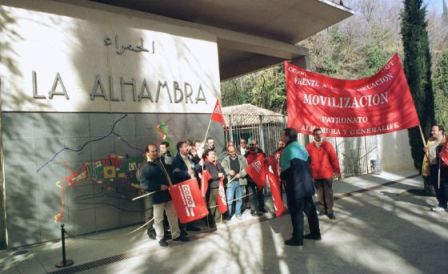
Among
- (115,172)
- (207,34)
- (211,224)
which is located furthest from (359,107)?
(115,172)

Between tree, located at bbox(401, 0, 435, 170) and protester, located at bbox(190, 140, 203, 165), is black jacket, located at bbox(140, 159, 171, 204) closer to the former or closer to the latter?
protester, located at bbox(190, 140, 203, 165)

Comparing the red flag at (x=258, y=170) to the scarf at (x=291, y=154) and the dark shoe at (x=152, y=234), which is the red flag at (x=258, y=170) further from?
the dark shoe at (x=152, y=234)

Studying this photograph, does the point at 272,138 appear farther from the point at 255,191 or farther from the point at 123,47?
the point at 123,47

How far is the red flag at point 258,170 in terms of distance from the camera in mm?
8281

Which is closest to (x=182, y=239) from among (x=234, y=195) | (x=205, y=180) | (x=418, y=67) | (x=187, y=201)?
(x=187, y=201)

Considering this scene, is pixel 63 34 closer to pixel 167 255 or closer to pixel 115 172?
pixel 115 172

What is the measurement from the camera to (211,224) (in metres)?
7.39

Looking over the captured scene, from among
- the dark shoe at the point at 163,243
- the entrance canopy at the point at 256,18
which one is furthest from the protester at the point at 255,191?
the entrance canopy at the point at 256,18

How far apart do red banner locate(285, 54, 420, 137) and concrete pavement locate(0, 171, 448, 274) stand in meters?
1.99

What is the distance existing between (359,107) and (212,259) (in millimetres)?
Answer: 4915

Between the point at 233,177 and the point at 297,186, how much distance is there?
8.00ft

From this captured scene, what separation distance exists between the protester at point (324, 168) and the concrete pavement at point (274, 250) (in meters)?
0.40

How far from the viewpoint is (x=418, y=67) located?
10680mm

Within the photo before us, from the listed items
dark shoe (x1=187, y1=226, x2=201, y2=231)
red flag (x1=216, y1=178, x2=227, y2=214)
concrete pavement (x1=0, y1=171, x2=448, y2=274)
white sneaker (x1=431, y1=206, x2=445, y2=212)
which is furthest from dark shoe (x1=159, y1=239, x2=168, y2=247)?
white sneaker (x1=431, y1=206, x2=445, y2=212)
